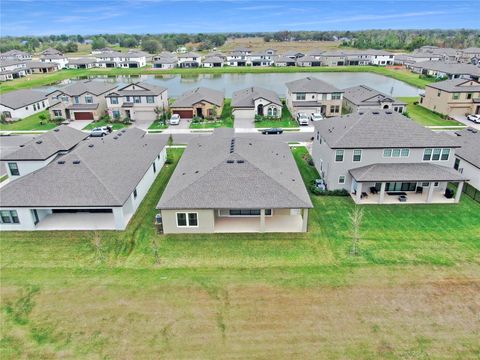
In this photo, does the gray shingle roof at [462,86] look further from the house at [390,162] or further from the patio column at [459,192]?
the patio column at [459,192]

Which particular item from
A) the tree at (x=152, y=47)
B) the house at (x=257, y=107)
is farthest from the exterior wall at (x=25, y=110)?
the tree at (x=152, y=47)

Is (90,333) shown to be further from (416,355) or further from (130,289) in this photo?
(416,355)

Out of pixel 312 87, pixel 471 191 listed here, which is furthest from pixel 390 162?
pixel 312 87

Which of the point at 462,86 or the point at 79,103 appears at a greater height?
the point at 462,86

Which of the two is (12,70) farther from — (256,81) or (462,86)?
(462,86)

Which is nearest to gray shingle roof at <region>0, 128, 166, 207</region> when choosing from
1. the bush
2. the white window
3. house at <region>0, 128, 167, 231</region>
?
house at <region>0, 128, 167, 231</region>
